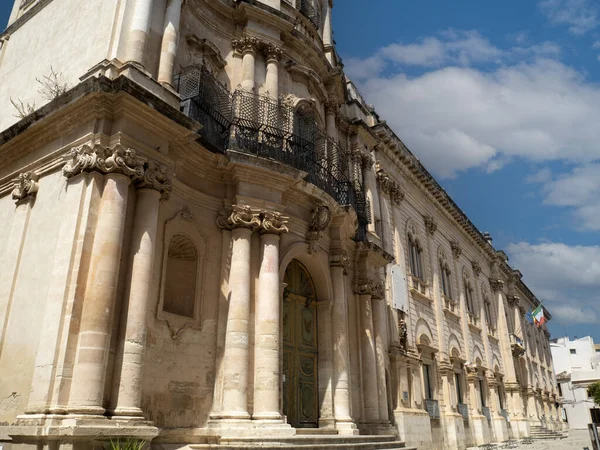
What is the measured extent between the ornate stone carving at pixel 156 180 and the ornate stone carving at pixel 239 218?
170 centimetres

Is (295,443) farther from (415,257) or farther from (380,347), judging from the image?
(415,257)

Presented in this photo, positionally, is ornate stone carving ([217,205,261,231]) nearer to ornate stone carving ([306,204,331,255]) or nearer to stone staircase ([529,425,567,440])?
ornate stone carving ([306,204,331,255])

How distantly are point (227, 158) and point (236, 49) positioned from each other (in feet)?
14.2

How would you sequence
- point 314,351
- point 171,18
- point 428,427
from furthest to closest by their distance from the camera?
point 428,427
point 314,351
point 171,18

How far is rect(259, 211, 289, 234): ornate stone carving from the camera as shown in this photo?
1165 centimetres

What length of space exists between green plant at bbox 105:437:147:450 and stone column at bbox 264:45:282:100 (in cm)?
944

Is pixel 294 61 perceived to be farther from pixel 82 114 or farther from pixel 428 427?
pixel 428 427

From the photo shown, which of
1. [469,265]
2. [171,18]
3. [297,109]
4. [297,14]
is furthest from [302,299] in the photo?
[469,265]

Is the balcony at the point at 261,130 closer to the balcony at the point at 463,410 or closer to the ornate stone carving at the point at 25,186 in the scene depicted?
the ornate stone carving at the point at 25,186

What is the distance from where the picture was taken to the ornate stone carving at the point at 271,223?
459 inches

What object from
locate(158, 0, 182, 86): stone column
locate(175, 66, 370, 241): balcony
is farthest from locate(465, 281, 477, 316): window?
locate(158, 0, 182, 86): stone column

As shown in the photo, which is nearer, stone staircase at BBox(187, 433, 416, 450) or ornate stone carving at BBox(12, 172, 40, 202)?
stone staircase at BBox(187, 433, 416, 450)

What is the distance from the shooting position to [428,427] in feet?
61.5

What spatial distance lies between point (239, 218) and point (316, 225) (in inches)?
96.8
